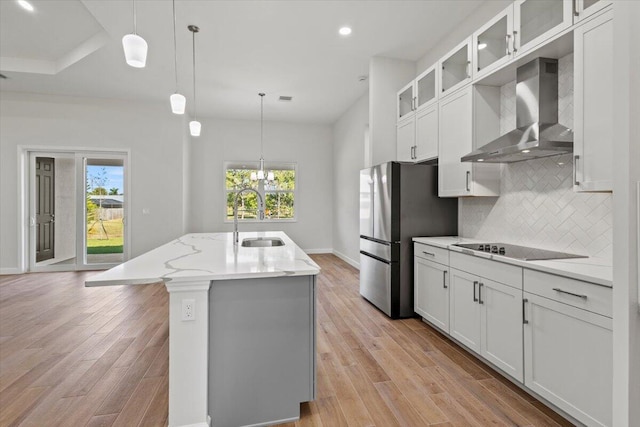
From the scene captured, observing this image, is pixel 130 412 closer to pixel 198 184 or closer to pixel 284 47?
pixel 284 47

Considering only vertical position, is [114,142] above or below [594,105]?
above

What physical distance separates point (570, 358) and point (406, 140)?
285 centimetres

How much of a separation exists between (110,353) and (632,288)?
3416 mm

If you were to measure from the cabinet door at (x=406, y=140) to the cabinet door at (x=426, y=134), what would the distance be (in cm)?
8

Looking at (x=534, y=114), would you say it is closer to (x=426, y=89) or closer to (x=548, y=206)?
(x=548, y=206)

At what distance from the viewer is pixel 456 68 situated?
3.11 m

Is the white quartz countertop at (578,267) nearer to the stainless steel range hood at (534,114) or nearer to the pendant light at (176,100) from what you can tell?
the stainless steel range hood at (534,114)

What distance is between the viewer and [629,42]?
1.19 m

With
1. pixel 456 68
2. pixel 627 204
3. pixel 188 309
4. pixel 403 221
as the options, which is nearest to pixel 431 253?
pixel 403 221

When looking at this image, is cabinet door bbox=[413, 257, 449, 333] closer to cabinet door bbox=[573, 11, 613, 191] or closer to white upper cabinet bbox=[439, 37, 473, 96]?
Answer: cabinet door bbox=[573, 11, 613, 191]

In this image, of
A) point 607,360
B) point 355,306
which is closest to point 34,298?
point 355,306

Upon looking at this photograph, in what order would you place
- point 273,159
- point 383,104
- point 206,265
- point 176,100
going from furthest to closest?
point 273,159 → point 383,104 → point 176,100 → point 206,265

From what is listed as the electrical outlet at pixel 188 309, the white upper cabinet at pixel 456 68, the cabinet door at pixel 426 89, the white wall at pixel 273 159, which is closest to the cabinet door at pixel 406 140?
the cabinet door at pixel 426 89

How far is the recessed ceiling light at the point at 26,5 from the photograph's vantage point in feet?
11.3
